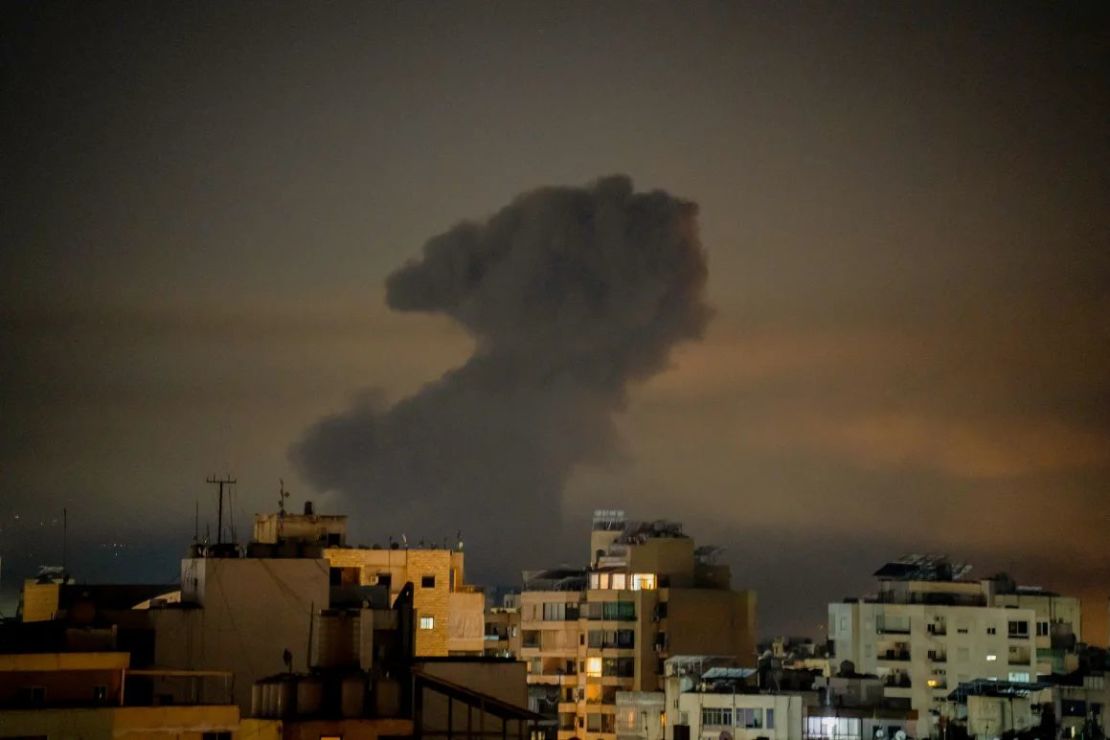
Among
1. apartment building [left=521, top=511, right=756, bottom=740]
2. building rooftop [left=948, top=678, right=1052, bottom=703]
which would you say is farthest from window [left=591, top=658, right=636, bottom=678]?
building rooftop [left=948, top=678, right=1052, bottom=703]

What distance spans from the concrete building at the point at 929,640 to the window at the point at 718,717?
18626mm

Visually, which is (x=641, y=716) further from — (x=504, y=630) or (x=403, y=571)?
(x=504, y=630)

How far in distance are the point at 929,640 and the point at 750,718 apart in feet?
75.3

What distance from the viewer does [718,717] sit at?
2422 inches

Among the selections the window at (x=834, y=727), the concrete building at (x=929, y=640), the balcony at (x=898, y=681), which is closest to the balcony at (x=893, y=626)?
the concrete building at (x=929, y=640)

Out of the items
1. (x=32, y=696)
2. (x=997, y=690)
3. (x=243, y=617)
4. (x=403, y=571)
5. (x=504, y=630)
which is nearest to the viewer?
(x=32, y=696)

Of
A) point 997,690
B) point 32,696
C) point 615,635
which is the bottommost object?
point 32,696

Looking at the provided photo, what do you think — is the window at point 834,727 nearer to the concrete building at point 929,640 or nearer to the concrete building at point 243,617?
the concrete building at point 929,640

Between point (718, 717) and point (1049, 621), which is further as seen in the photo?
point (1049, 621)

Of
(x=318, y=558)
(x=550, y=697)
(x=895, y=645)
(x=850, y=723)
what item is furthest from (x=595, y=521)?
(x=318, y=558)

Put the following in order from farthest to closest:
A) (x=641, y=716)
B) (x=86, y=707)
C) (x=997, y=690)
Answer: (x=997, y=690)
(x=641, y=716)
(x=86, y=707)

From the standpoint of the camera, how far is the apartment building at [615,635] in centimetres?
7662

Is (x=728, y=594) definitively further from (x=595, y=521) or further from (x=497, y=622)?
(x=595, y=521)

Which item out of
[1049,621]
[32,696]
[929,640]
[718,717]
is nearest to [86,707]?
[32,696]
